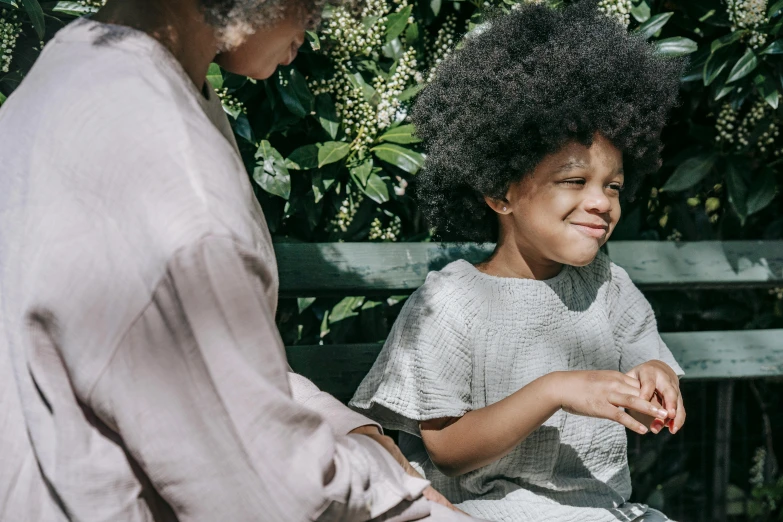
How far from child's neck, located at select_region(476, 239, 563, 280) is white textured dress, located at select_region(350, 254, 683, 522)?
0.09 ft

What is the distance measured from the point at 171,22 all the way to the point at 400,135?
125cm

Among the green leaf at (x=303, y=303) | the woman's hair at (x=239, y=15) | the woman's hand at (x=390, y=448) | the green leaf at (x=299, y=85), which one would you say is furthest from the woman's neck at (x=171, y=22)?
the green leaf at (x=303, y=303)

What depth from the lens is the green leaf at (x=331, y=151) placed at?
2391mm

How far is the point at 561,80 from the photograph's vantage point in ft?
6.33

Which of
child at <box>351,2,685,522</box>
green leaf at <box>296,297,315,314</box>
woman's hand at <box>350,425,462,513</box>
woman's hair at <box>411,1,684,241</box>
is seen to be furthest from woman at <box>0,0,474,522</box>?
green leaf at <box>296,297,315,314</box>

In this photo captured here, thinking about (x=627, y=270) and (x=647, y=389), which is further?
(x=627, y=270)

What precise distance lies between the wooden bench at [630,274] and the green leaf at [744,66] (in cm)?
52

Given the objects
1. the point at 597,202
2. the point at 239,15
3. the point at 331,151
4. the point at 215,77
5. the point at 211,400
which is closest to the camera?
the point at 211,400

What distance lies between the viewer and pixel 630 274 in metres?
2.71

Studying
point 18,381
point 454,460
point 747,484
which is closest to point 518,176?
point 454,460

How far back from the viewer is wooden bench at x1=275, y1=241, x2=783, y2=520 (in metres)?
2.48

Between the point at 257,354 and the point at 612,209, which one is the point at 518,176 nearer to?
the point at 612,209

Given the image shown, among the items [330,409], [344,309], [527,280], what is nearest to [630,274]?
[527,280]

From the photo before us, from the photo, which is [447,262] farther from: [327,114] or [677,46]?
[677,46]
